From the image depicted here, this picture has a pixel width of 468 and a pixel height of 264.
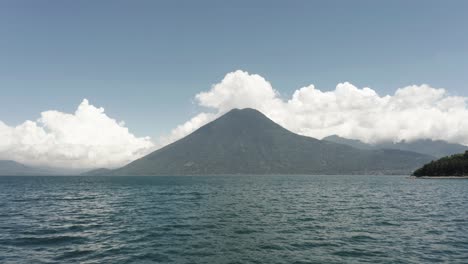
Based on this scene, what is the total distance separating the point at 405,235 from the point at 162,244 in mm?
28755

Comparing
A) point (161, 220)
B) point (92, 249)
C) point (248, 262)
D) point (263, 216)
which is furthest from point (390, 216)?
point (92, 249)

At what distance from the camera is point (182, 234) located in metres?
35.7

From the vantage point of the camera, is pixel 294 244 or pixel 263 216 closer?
pixel 294 244

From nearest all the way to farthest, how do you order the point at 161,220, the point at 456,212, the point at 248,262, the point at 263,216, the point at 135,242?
the point at 248,262
the point at 135,242
the point at 161,220
the point at 263,216
the point at 456,212

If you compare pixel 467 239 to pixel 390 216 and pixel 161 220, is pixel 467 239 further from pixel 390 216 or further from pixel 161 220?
pixel 161 220

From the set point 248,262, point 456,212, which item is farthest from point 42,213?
point 456,212

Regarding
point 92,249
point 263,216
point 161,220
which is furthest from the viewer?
point 263,216

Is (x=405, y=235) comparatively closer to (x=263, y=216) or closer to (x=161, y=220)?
(x=263, y=216)

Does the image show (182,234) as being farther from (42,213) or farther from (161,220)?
(42,213)

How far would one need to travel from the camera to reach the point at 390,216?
48156 millimetres

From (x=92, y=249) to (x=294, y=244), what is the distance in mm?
21258

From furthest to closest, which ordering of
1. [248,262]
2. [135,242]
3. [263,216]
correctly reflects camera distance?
[263,216] → [135,242] → [248,262]

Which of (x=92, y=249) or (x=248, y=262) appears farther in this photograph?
(x=92, y=249)

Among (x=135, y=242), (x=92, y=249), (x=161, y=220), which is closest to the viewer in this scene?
(x=92, y=249)
